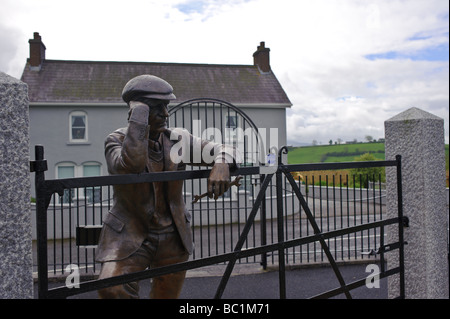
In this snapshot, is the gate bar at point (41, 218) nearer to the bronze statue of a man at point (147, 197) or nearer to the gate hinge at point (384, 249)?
the bronze statue of a man at point (147, 197)

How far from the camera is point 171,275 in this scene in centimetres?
242

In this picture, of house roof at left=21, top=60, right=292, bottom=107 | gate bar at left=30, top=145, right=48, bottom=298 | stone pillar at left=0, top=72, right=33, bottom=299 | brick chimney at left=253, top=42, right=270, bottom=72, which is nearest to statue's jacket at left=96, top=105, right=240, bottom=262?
gate bar at left=30, top=145, right=48, bottom=298

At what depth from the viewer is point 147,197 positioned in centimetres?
220

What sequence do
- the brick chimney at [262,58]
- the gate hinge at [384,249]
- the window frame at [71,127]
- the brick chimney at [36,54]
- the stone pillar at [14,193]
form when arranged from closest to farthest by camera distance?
the stone pillar at [14,193], the gate hinge at [384,249], the window frame at [71,127], the brick chimney at [36,54], the brick chimney at [262,58]

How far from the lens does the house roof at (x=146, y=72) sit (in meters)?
17.6

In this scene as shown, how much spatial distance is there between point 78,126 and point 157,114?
16941mm

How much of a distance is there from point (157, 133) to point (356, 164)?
181cm

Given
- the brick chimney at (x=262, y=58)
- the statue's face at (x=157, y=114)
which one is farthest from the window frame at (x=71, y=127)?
→ the statue's face at (x=157, y=114)

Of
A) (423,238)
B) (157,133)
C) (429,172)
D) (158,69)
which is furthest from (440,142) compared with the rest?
(158,69)

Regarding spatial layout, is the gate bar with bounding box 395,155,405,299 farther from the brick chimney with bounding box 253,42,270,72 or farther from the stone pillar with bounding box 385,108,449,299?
the brick chimney with bounding box 253,42,270,72

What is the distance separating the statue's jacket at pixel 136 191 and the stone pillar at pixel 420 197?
7.46 feet

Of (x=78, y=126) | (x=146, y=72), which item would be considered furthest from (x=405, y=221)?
(x=146, y=72)

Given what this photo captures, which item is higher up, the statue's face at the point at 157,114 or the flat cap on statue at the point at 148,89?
the flat cap on statue at the point at 148,89

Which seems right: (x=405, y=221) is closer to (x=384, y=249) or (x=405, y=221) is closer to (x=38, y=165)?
(x=384, y=249)
